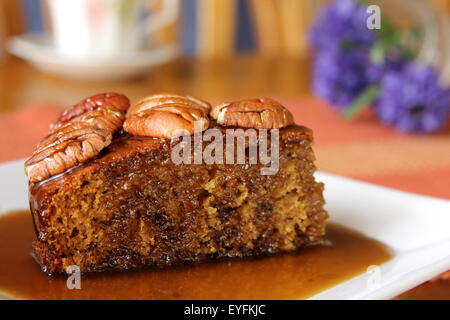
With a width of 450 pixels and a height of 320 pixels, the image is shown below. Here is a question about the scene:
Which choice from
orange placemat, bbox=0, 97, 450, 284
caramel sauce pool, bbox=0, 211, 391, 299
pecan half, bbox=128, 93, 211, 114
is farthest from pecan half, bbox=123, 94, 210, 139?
orange placemat, bbox=0, 97, 450, 284

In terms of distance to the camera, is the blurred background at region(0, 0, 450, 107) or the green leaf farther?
the blurred background at region(0, 0, 450, 107)

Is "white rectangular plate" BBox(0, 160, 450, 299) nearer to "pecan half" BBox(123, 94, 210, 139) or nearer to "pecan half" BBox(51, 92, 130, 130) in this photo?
"pecan half" BBox(51, 92, 130, 130)

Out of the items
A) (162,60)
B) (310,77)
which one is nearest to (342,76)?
(310,77)

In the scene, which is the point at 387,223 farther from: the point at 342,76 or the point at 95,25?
the point at 95,25

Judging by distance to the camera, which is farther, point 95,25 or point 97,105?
point 95,25

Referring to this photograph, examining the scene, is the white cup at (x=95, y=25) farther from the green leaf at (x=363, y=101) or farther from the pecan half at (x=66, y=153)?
the pecan half at (x=66, y=153)

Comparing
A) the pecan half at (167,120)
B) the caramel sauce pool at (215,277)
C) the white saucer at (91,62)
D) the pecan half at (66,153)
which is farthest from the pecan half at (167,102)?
the white saucer at (91,62)
